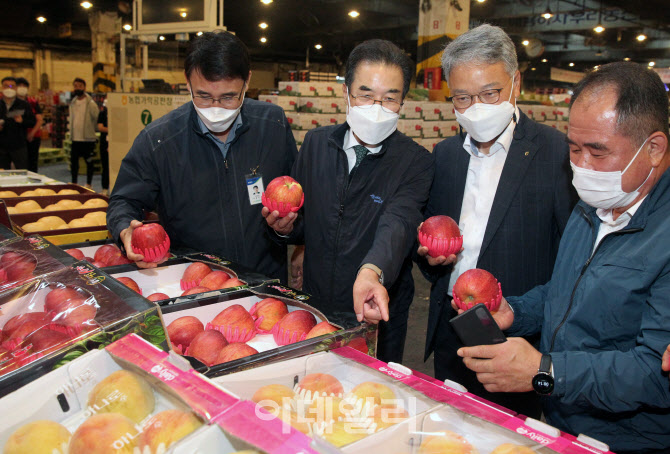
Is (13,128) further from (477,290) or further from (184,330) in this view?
(477,290)

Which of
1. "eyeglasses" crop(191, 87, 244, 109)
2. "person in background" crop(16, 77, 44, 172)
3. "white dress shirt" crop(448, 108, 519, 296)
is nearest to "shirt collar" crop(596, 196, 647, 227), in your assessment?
"white dress shirt" crop(448, 108, 519, 296)

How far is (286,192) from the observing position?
7.08ft

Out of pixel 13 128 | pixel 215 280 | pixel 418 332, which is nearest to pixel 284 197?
pixel 215 280

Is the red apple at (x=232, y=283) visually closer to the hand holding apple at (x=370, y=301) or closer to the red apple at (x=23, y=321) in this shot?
the hand holding apple at (x=370, y=301)

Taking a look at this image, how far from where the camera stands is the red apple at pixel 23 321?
1395mm

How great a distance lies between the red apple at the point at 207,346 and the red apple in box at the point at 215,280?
409 mm

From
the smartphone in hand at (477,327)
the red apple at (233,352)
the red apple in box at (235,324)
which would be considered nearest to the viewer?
the smartphone in hand at (477,327)

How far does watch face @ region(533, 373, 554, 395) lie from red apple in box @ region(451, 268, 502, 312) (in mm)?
395

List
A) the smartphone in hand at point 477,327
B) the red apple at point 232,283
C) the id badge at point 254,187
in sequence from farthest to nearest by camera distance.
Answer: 1. the id badge at point 254,187
2. the red apple at point 232,283
3. the smartphone in hand at point 477,327

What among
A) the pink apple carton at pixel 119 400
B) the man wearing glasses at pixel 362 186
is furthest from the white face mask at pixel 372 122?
the pink apple carton at pixel 119 400

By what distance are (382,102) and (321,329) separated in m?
1.10

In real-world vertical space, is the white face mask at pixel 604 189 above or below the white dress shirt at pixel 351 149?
below

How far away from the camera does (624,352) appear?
134cm

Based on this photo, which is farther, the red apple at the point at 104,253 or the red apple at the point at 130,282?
the red apple at the point at 104,253
